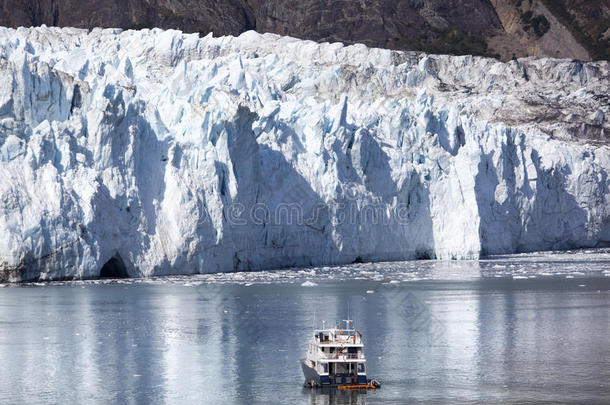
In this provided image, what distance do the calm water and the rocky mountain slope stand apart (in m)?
62.3

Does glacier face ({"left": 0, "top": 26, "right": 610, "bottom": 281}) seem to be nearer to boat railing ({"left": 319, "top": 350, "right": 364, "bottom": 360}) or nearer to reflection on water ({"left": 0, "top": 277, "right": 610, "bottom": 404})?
reflection on water ({"left": 0, "top": 277, "right": 610, "bottom": 404})

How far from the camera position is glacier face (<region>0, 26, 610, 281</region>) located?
3084cm

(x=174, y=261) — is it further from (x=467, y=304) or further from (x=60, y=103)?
(x=467, y=304)

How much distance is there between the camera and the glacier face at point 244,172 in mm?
30844

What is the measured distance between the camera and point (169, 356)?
66.3ft

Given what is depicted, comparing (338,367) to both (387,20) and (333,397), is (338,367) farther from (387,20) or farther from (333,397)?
(387,20)

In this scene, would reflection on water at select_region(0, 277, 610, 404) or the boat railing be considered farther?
the boat railing

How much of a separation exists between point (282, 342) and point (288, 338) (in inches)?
19.0

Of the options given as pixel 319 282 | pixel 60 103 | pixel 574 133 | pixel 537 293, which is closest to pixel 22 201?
pixel 60 103

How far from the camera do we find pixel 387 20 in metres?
102

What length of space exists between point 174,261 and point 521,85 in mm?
46198
